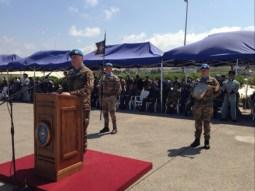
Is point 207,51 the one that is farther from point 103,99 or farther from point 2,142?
point 2,142

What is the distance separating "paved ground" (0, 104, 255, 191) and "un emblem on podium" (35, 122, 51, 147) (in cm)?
88

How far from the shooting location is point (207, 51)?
11.6m

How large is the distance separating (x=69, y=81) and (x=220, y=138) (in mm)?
4522

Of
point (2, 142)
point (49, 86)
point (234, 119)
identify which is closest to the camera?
point (2, 142)

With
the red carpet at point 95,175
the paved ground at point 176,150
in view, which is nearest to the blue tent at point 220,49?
the paved ground at point 176,150

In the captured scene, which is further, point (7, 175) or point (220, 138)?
point (220, 138)

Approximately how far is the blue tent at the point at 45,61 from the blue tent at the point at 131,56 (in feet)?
6.28

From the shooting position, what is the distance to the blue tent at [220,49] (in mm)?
10984

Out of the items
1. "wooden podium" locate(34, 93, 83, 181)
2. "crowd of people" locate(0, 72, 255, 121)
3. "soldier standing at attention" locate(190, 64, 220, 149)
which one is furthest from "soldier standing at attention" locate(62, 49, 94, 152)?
"crowd of people" locate(0, 72, 255, 121)

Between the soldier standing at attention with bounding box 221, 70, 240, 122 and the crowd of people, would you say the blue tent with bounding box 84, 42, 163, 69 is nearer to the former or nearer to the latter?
the crowd of people

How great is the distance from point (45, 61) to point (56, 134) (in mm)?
15546

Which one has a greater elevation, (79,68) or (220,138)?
(79,68)

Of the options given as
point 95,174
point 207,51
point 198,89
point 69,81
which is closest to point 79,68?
point 69,81

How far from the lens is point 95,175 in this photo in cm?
430
